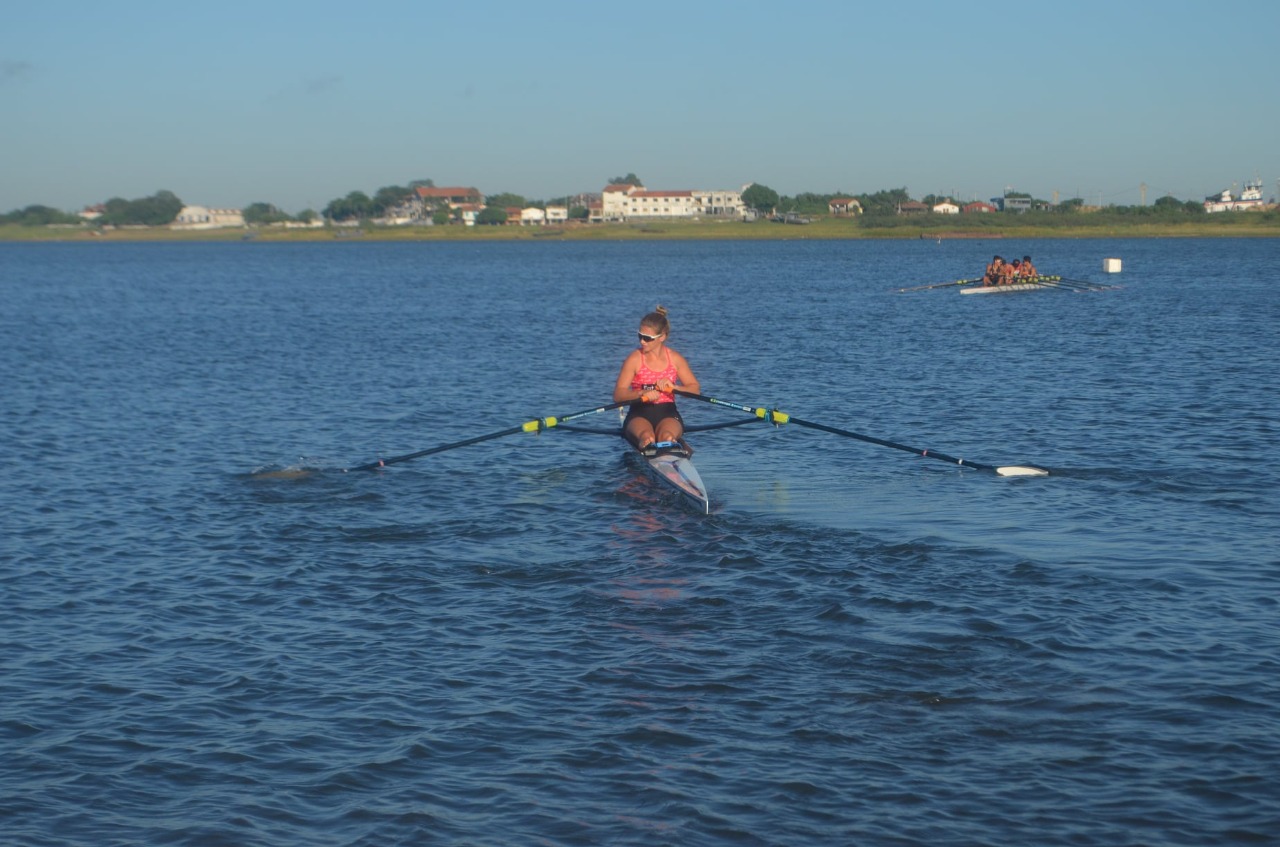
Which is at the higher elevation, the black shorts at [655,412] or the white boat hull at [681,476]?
the black shorts at [655,412]

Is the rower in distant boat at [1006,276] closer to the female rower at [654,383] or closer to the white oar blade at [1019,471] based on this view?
the white oar blade at [1019,471]

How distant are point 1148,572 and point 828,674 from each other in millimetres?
4308

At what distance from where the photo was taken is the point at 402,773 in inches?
332

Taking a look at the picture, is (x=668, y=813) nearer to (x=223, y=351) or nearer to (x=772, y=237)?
(x=223, y=351)

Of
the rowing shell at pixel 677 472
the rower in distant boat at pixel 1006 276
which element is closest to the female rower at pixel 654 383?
the rowing shell at pixel 677 472

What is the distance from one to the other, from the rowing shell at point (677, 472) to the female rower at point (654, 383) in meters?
0.24

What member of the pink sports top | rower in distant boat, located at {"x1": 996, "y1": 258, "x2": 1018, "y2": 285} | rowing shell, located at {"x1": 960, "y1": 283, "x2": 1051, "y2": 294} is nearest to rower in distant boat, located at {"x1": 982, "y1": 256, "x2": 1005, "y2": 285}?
rower in distant boat, located at {"x1": 996, "y1": 258, "x2": 1018, "y2": 285}

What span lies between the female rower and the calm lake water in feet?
2.84

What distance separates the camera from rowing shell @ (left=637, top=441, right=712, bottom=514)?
15.5 meters

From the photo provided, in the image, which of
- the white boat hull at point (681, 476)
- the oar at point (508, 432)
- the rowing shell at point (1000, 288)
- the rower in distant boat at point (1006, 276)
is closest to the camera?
the white boat hull at point (681, 476)

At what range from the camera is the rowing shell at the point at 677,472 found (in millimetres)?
15492

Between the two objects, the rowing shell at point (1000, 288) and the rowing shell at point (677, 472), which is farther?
the rowing shell at point (1000, 288)

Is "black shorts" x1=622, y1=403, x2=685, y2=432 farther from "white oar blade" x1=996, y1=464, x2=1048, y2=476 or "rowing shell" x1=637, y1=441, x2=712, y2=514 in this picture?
"white oar blade" x1=996, y1=464, x2=1048, y2=476

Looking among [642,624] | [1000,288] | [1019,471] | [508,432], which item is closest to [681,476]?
[508,432]
